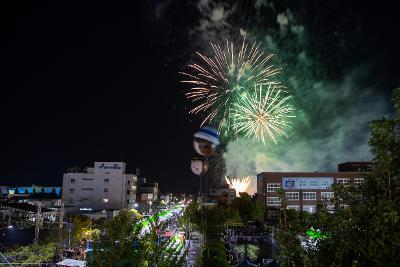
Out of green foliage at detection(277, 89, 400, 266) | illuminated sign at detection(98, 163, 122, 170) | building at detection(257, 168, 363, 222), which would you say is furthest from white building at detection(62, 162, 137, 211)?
green foliage at detection(277, 89, 400, 266)

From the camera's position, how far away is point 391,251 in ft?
11.8

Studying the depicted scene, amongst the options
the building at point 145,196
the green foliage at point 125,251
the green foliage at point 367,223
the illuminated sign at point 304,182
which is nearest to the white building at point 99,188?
the building at point 145,196

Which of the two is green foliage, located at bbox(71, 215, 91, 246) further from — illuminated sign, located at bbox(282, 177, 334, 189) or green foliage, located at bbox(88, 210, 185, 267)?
illuminated sign, located at bbox(282, 177, 334, 189)

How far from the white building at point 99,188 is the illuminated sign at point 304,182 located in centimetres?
3196

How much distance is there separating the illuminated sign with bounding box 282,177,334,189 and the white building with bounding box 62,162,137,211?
32.0 meters

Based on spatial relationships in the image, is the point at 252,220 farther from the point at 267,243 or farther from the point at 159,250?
the point at 159,250

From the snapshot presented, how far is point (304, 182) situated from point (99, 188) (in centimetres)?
3967

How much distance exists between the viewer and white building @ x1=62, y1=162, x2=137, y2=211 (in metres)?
73.1

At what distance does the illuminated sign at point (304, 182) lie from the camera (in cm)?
6012

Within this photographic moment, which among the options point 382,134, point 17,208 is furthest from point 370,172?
point 17,208

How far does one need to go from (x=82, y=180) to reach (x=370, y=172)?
75.4 metres

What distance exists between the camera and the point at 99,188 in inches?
2913

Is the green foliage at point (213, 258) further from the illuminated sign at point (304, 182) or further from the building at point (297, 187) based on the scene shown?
the illuminated sign at point (304, 182)

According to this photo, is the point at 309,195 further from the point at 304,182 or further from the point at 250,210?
the point at 250,210
